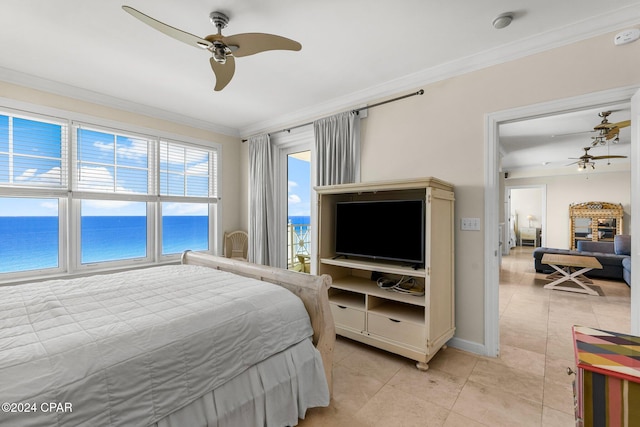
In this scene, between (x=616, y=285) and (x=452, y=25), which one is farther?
(x=616, y=285)

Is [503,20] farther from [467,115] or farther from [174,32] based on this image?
[174,32]

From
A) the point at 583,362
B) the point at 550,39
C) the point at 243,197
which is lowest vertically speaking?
the point at 583,362

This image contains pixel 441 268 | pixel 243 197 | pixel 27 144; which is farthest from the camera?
pixel 243 197

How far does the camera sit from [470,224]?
2547 mm

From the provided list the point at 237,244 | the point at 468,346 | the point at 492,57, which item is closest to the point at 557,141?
the point at 492,57

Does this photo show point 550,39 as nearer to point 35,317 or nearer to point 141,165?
point 35,317

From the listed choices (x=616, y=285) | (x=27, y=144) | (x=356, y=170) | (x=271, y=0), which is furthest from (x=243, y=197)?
(x=616, y=285)

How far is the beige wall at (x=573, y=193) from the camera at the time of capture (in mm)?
6945

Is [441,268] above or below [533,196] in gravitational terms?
below

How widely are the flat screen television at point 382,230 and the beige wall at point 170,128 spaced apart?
226 cm

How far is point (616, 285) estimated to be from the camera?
4.81 metres

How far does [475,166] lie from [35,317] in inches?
122

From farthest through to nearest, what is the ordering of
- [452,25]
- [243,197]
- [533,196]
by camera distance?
[533,196] < [243,197] < [452,25]

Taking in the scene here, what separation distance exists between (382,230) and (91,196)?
3250mm
